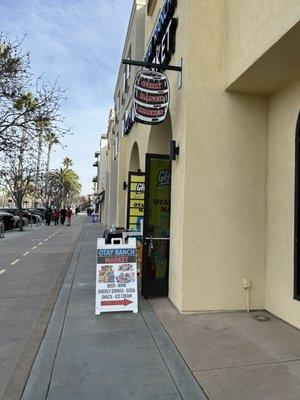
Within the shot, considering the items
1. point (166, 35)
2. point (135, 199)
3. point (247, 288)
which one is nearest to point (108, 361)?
point (247, 288)

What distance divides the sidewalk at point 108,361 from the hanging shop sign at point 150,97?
3450 mm

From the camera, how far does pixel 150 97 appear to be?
23.3 ft

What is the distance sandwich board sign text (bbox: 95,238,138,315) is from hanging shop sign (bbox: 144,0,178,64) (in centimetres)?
398

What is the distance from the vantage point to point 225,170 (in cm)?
655

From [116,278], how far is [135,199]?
209 inches

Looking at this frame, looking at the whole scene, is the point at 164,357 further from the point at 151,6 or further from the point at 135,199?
the point at 151,6

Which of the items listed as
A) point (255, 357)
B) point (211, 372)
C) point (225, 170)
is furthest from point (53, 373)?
point (225, 170)

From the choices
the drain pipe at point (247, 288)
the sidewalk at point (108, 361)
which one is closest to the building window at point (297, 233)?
the drain pipe at point (247, 288)

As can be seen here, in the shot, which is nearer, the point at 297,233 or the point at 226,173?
the point at 297,233

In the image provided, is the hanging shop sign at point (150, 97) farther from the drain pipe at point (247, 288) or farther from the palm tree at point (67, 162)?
the palm tree at point (67, 162)

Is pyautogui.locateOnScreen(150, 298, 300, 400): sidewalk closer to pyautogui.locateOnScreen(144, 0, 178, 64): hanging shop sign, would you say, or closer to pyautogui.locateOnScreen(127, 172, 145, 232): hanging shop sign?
pyautogui.locateOnScreen(144, 0, 178, 64): hanging shop sign

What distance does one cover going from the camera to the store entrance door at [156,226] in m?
7.48

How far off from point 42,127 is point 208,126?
1055cm

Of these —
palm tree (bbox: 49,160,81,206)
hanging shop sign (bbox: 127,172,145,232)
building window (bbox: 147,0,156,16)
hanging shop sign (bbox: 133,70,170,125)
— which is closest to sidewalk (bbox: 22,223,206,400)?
hanging shop sign (bbox: 133,70,170,125)
